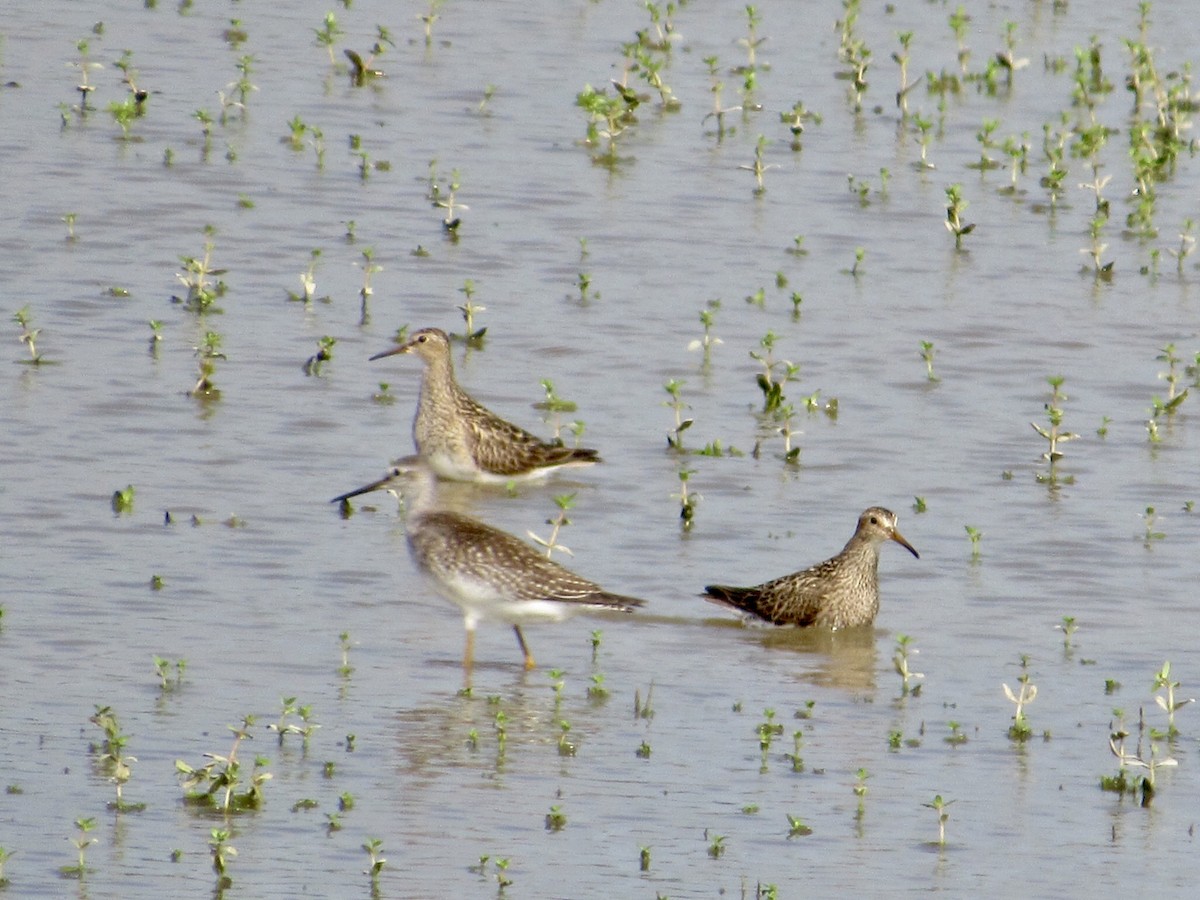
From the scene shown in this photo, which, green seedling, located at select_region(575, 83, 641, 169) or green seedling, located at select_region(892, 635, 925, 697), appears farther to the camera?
green seedling, located at select_region(575, 83, 641, 169)

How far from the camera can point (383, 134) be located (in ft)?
74.0

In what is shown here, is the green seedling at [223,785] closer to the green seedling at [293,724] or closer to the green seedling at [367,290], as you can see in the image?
the green seedling at [293,724]

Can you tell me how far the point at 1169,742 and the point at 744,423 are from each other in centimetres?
557

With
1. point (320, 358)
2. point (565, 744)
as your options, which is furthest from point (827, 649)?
point (320, 358)

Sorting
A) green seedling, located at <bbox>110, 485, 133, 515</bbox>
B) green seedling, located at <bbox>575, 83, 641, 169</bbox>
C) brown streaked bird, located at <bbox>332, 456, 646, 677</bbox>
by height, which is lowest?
brown streaked bird, located at <bbox>332, 456, 646, 677</bbox>

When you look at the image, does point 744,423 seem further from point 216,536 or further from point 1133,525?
point 216,536

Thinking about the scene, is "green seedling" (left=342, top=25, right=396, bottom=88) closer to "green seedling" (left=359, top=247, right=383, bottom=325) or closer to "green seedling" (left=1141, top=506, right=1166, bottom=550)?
"green seedling" (left=359, top=247, right=383, bottom=325)

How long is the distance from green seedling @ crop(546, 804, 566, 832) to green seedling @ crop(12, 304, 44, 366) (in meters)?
6.94

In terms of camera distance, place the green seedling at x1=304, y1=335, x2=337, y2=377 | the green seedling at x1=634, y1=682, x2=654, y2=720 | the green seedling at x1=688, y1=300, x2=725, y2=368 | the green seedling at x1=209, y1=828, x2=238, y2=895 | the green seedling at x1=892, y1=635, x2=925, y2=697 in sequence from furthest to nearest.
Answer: the green seedling at x1=688, y1=300, x2=725, y2=368, the green seedling at x1=304, y1=335, x2=337, y2=377, the green seedling at x1=892, y1=635, x2=925, y2=697, the green seedling at x1=634, y1=682, x2=654, y2=720, the green seedling at x1=209, y1=828, x2=238, y2=895

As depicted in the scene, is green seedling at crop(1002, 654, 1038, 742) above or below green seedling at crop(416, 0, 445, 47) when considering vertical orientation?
below

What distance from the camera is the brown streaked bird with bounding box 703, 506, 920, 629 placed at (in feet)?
42.4

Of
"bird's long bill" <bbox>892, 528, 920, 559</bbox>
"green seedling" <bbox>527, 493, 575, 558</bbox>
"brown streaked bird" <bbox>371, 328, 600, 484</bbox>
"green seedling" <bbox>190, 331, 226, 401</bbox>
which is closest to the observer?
"green seedling" <bbox>527, 493, 575, 558</bbox>

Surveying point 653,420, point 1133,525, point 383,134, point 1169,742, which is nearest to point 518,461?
point 653,420

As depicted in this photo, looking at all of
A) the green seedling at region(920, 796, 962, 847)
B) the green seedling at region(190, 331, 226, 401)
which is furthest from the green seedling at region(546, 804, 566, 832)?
the green seedling at region(190, 331, 226, 401)
